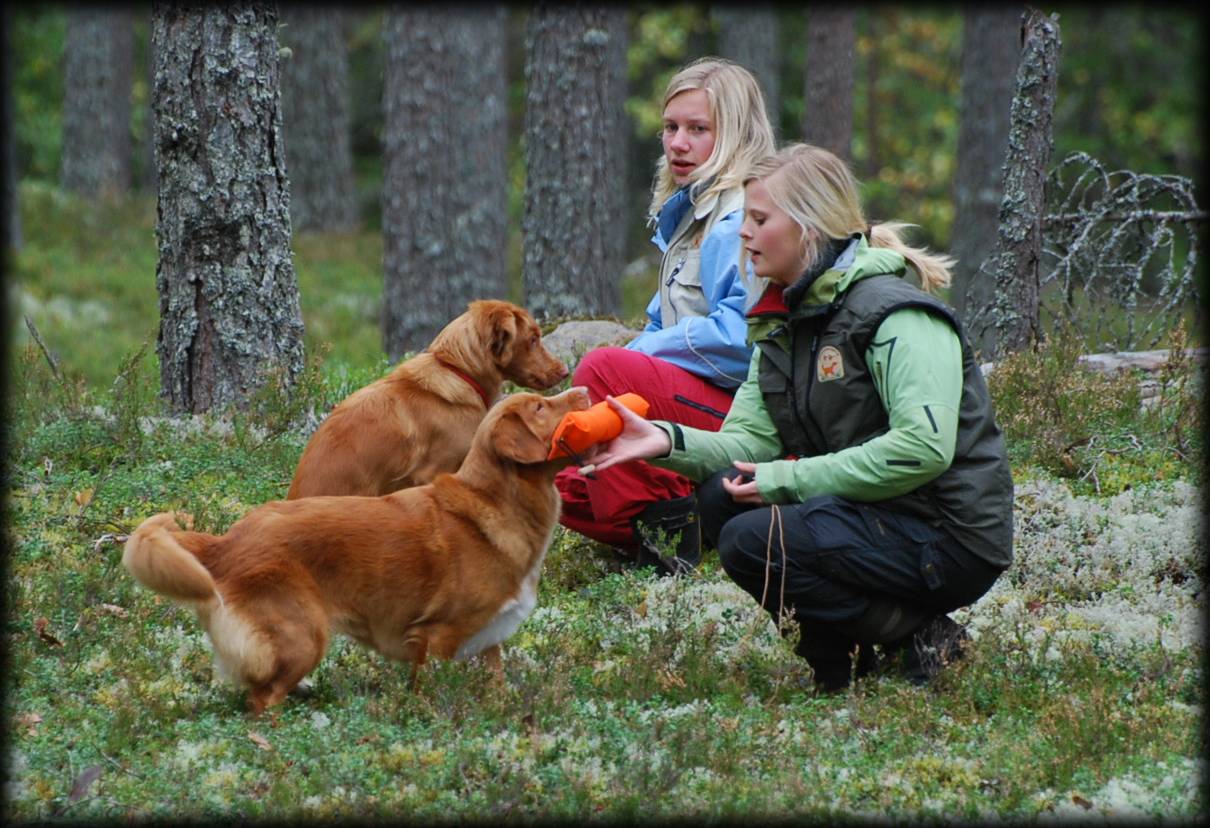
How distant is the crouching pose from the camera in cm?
450

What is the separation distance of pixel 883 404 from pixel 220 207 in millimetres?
4857

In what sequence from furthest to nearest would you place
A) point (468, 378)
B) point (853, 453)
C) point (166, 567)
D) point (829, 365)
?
1. point (468, 378)
2. point (829, 365)
3. point (853, 453)
4. point (166, 567)

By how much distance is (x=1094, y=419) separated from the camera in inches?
304

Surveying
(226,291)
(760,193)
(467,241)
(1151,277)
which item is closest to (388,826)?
(760,193)

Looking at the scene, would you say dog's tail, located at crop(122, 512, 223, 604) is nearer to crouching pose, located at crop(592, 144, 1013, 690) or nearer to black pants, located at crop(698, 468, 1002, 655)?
crouching pose, located at crop(592, 144, 1013, 690)

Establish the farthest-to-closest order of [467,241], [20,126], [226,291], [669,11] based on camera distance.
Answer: [20,126]
[669,11]
[467,241]
[226,291]

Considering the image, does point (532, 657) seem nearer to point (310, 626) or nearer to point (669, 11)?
point (310, 626)

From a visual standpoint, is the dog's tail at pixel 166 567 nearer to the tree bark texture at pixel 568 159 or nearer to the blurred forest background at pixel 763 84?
the tree bark texture at pixel 568 159

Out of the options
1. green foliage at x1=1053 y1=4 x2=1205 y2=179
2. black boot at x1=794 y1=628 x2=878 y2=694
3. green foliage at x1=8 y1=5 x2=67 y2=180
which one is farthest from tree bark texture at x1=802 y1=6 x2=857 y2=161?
green foliage at x1=8 y1=5 x2=67 y2=180

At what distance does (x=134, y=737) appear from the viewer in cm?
439

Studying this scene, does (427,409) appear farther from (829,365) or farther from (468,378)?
(829,365)

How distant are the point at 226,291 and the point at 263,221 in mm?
497

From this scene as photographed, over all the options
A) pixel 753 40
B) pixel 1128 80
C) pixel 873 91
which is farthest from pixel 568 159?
pixel 873 91

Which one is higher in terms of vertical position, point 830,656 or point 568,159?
point 568,159
